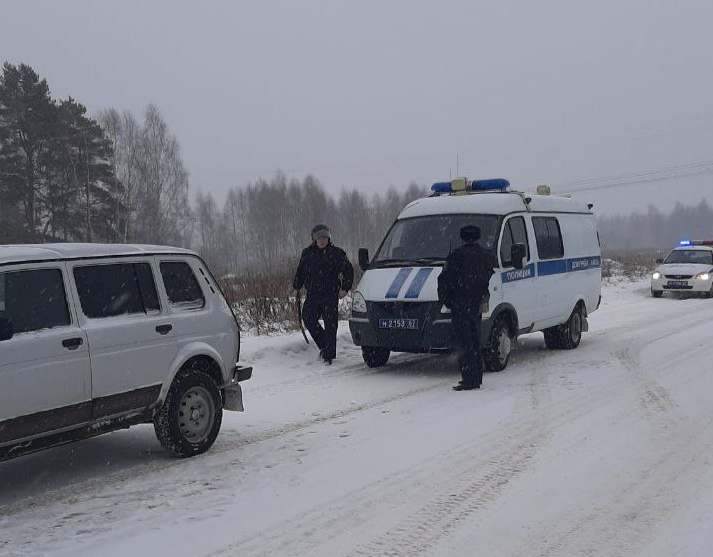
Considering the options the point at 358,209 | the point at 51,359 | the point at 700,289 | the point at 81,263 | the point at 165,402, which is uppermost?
the point at 358,209

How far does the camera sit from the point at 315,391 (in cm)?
888

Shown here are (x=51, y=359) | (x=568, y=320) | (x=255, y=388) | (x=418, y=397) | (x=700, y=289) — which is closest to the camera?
(x=51, y=359)

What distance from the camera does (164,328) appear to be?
19.6 feet

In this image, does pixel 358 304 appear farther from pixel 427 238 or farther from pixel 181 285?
pixel 181 285

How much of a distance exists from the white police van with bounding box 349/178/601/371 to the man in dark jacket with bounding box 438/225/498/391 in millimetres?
352

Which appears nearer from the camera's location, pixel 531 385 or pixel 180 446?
pixel 180 446

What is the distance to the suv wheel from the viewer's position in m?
6.02

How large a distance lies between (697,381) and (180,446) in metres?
6.15

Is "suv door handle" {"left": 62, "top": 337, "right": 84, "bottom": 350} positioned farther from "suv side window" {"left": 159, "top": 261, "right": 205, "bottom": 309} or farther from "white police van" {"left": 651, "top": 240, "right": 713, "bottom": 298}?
"white police van" {"left": 651, "top": 240, "right": 713, "bottom": 298}

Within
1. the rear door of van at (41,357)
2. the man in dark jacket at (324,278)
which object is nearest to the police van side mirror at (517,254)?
the man in dark jacket at (324,278)

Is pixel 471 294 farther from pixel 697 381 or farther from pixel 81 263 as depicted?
pixel 81 263

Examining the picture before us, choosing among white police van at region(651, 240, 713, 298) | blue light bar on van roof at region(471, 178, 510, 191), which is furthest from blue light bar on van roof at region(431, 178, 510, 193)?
white police van at region(651, 240, 713, 298)

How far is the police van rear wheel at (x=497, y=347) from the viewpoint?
9.83 m

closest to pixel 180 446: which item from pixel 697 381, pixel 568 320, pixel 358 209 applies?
pixel 697 381
